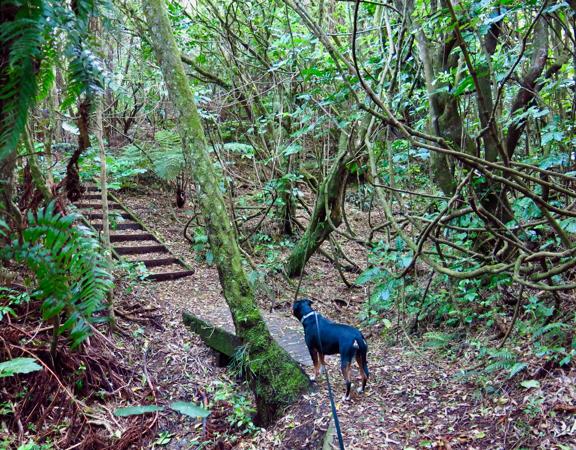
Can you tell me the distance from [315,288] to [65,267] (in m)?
6.33

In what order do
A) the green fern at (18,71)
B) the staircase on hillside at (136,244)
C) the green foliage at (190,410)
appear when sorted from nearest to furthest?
the green fern at (18,71) → the green foliage at (190,410) → the staircase on hillside at (136,244)

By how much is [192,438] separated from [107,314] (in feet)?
6.03

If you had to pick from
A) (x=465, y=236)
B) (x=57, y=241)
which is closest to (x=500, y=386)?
(x=465, y=236)

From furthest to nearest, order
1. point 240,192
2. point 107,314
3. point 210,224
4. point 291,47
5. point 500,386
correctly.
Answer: point 240,192 → point 291,47 → point 107,314 → point 210,224 → point 500,386

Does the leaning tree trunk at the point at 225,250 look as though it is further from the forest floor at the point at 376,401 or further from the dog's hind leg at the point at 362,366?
the dog's hind leg at the point at 362,366

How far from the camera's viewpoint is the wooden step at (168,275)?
7359 mm

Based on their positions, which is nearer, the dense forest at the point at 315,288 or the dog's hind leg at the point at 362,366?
the dense forest at the point at 315,288

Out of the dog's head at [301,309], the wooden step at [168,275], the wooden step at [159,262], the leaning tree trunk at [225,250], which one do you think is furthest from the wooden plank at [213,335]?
the wooden step at [159,262]

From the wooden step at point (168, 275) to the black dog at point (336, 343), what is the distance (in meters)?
3.94

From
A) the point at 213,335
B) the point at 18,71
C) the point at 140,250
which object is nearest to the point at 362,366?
the point at 213,335

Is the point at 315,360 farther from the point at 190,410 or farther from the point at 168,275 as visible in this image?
the point at 168,275

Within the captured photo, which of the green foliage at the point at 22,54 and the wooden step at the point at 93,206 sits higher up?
the green foliage at the point at 22,54

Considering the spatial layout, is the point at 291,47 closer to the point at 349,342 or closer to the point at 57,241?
the point at 349,342

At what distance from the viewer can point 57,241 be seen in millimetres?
1811
